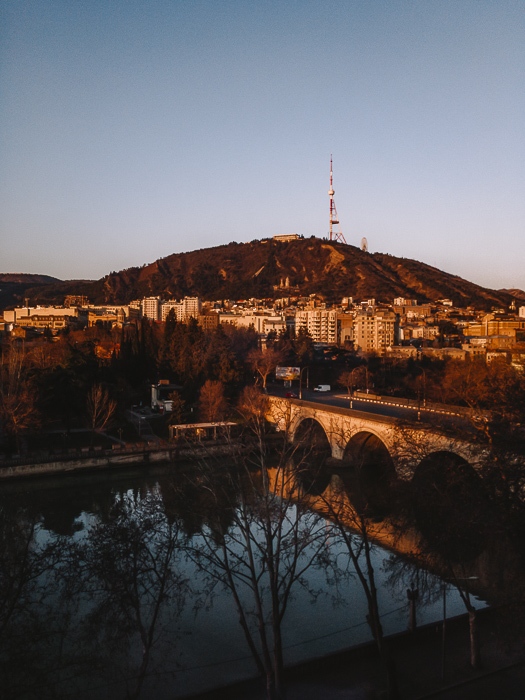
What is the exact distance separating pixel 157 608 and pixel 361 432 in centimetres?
1406

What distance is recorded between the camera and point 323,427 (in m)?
22.9

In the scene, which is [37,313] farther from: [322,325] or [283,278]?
[283,278]

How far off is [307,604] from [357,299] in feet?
286

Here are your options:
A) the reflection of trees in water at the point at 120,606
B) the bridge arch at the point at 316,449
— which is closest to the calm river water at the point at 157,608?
the reflection of trees in water at the point at 120,606

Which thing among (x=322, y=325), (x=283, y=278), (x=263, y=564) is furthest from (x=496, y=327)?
(x=263, y=564)

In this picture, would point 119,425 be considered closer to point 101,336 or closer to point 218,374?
point 218,374

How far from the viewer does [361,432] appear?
20.2 m

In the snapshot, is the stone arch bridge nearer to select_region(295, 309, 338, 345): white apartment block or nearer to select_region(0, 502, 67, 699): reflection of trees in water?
select_region(0, 502, 67, 699): reflection of trees in water

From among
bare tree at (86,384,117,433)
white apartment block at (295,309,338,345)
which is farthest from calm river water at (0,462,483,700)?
white apartment block at (295,309,338,345)

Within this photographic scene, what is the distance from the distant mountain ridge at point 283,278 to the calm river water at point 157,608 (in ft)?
285

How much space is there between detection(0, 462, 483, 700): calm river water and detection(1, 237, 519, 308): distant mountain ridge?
86798mm

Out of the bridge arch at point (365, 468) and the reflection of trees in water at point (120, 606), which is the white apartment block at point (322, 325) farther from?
the reflection of trees in water at point (120, 606)

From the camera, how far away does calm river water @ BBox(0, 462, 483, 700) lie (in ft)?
23.4

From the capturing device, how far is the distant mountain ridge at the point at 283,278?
342 ft
